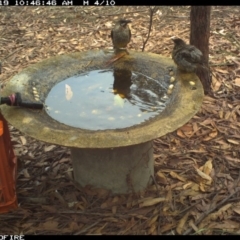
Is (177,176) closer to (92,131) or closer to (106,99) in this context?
(106,99)

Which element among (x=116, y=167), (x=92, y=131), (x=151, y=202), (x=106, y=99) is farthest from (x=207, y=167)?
(x=92, y=131)

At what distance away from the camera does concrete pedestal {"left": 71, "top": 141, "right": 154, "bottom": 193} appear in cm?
314

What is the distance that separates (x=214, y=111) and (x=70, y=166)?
175cm

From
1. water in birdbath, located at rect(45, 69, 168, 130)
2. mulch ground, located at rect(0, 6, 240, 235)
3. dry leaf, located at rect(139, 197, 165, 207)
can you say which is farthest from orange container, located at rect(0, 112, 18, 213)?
dry leaf, located at rect(139, 197, 165, 207)

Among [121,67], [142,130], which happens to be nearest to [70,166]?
[121,67]

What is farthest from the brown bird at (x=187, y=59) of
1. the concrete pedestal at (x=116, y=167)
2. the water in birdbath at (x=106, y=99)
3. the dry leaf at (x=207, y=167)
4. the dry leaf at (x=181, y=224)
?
the dry leaf at (x=181, y=224)

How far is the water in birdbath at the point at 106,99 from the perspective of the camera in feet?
9.55

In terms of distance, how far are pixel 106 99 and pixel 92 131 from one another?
0.54 meters

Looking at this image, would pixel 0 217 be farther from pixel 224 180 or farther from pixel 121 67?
pixel 224 180

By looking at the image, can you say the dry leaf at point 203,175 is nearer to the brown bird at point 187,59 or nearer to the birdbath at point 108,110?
the birdbath at point 108,110

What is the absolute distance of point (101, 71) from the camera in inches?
141

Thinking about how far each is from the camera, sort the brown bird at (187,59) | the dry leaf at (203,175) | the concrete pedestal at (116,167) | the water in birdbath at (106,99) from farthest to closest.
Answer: the dry leaf at (203,175), the brown bird at (187,59), the concrete pedestal at (116,167), the water in birdbath at (106,99)

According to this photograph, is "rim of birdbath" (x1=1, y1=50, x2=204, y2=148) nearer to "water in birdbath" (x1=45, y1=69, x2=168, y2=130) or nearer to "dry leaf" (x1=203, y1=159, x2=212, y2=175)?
"water in birdbath" (x1=45, y1=69, x2=168, y2=130)

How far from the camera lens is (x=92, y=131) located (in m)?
2.72
